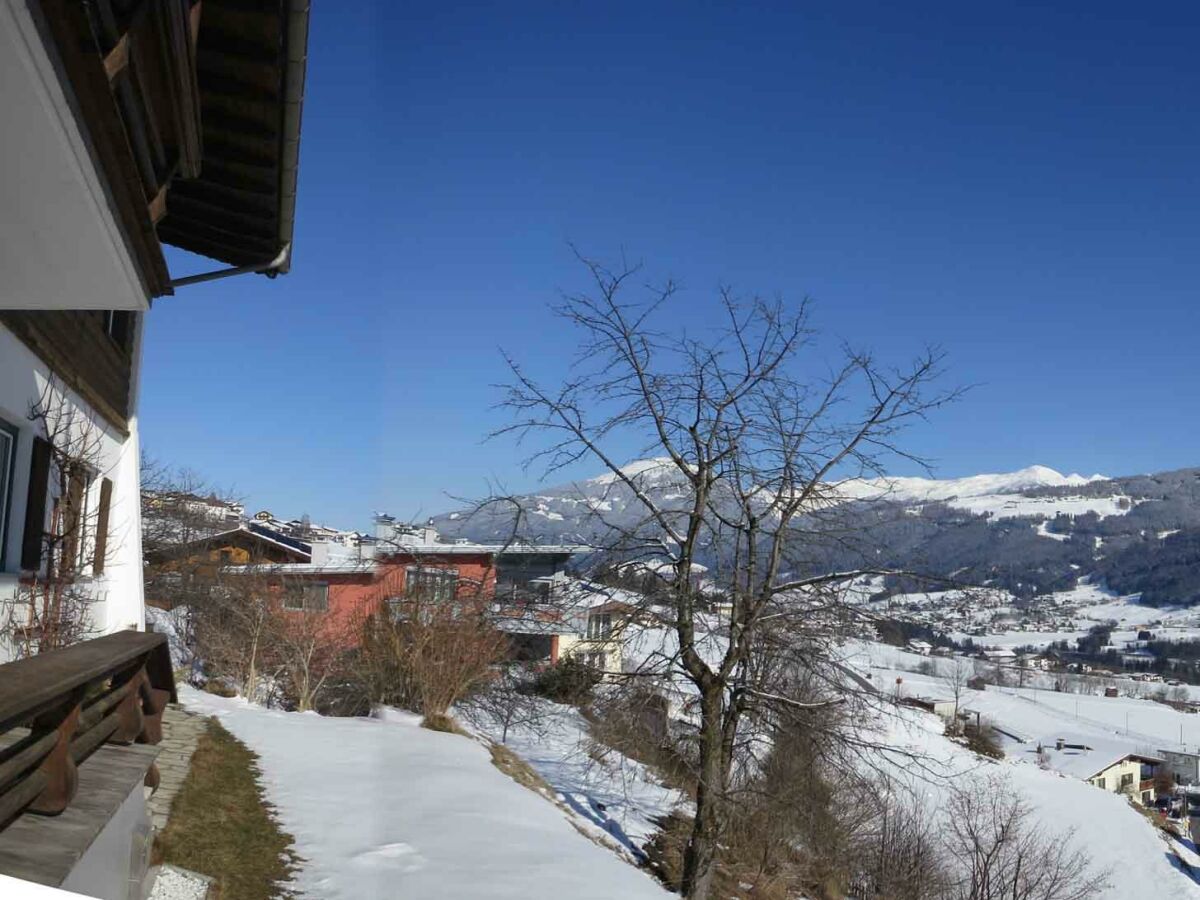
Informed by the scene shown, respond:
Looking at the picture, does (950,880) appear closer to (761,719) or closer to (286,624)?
(761,719)

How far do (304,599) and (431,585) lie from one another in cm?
784

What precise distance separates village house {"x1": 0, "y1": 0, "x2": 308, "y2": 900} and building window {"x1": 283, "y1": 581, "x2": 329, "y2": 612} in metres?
12.7

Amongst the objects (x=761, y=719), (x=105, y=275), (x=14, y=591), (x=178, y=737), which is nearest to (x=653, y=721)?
(x=761, y=719)

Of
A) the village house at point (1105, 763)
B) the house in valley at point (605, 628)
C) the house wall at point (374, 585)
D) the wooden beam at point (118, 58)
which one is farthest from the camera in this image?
the village house at point (1105, 763)

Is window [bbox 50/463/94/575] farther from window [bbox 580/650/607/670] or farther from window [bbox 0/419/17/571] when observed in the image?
window [bbox 580/650/607/670]

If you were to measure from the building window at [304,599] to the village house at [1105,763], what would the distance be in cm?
4546

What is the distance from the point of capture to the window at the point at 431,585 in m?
12.4

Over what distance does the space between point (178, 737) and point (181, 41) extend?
7832 millimetres

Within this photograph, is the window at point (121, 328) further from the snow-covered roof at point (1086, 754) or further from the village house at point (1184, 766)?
the village house at point (1184, 766)

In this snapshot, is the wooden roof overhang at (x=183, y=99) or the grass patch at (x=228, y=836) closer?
the wooden roof overhang at (x=183, y=99)

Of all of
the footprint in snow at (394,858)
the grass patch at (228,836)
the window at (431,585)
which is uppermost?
the window at (431,585)

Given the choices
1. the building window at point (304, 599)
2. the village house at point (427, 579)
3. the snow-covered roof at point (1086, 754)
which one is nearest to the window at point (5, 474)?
the village house at point (427, 579)

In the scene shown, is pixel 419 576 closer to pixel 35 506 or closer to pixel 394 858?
pixel 394 858

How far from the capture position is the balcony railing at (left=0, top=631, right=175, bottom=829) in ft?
8.44
